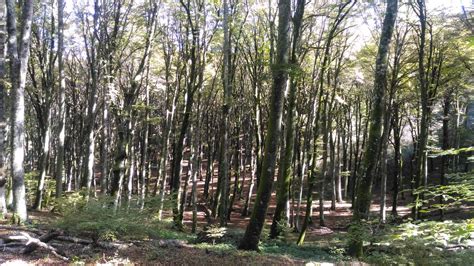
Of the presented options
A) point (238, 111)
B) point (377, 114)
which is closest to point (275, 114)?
point (377, 114)

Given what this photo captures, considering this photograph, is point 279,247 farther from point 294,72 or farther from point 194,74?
point 194,74

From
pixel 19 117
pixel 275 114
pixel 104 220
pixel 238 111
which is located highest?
pixel 238 111

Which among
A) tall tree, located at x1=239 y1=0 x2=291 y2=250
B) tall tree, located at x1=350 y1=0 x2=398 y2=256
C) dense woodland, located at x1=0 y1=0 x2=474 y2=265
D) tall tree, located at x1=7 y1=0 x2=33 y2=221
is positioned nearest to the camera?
dense woodland, located at x1=0 y1=0 x2=474 y2=265

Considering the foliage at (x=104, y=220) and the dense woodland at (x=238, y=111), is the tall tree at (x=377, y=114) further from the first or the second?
the foliage at (x=104, y=220)

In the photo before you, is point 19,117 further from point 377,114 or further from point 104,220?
point 377,114

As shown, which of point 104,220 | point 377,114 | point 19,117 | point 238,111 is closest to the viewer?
point 104,220

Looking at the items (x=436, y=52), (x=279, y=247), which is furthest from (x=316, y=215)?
(x=279, y=247)

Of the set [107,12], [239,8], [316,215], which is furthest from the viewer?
[316,215]

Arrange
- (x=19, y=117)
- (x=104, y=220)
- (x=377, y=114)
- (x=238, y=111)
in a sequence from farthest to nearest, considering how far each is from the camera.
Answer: (x=238, y=111), (x=19, y=117), (x=377, y=114), (x=104, y=220)

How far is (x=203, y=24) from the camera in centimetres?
1683

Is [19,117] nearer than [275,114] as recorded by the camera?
No

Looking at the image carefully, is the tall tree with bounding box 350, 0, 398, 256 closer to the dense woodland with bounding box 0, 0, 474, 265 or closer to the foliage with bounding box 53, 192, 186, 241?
the dense woodland with bounding box 0, 0, 474, 265

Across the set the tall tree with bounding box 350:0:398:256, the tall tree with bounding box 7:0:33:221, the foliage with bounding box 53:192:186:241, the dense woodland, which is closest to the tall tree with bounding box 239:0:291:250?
the dense woodland

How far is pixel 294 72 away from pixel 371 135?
2.61m
